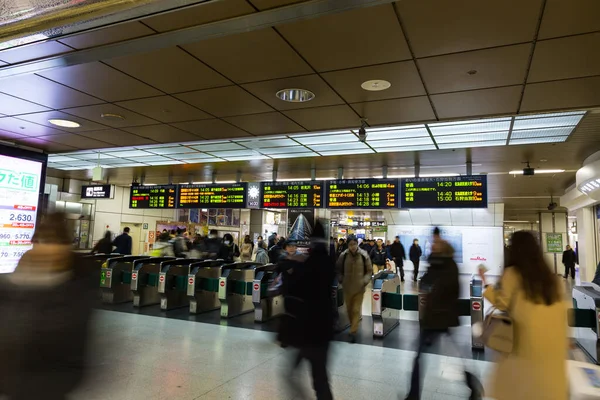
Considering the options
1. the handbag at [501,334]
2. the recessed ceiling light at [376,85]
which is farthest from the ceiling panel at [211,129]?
the handbag at [501,334]

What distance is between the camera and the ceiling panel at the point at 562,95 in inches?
173

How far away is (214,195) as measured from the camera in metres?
10.2

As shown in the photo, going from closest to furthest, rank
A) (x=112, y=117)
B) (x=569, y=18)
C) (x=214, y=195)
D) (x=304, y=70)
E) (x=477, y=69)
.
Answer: (x=569, y=18)
(x=477, y=69)
(x=304, y=70)
(x=112, y=117)
(x=214, y=195)

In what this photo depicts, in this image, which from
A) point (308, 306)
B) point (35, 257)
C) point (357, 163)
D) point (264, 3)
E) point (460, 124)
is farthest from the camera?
point (357, 163)

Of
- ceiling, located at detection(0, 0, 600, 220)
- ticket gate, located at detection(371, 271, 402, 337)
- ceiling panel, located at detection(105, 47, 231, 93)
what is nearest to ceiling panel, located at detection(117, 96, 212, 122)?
ceiling, located at detection(0, 0, 600, 220)

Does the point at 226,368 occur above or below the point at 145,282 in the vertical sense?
below

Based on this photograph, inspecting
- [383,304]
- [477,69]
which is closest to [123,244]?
[383,304]

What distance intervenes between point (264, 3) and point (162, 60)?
1.50m

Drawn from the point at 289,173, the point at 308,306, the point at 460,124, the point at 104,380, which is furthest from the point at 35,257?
the point at 289,173

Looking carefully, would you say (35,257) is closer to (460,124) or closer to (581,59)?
(581,59)

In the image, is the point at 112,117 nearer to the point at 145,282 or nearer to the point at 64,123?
the point at 64,123

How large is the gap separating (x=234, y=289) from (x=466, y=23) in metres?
6.74

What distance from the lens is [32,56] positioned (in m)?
4.04

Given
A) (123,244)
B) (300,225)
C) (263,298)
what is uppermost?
(300,225)
